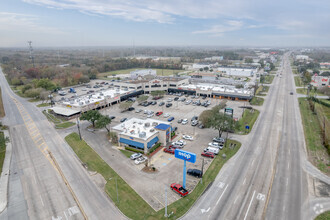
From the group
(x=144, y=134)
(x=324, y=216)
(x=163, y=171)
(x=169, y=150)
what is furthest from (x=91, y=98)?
(x=324, y=216)

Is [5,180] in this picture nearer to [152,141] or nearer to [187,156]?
[152,141]

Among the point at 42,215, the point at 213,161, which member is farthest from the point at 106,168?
the point at 213,161

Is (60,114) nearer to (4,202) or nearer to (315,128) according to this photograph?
(4,202)

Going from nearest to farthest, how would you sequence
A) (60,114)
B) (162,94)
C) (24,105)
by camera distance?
(60,114), (24,105), (162,94)

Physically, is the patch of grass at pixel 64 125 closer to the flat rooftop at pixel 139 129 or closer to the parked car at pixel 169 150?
the flat rooftop at pixel 139 129

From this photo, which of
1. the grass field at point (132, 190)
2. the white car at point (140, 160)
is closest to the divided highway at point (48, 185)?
the grass field at point (132, 190)

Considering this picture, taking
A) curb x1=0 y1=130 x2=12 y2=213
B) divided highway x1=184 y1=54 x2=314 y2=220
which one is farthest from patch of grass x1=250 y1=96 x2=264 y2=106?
curb x1=0 y1=130 x2=12 y2=213

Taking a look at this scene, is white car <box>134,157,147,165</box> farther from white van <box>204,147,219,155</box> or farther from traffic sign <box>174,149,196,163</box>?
white van <box>204,147,219,155</box>
